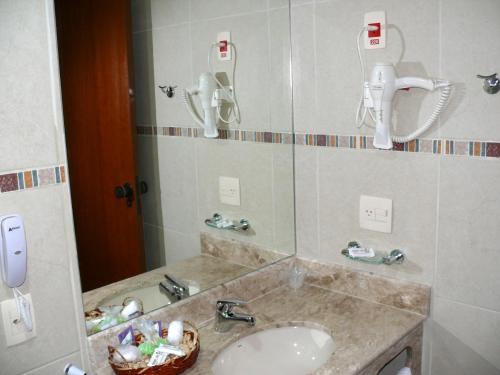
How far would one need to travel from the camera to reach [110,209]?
135 cm

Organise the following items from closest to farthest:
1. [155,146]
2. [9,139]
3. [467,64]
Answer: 1. [9,139]
2. [467,64]
3. [155,146]

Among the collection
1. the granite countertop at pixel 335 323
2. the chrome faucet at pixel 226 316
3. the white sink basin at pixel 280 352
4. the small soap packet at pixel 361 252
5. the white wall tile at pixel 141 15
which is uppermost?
the white wall tile at pixel 141 15

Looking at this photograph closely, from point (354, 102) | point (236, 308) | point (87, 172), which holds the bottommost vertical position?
point (236, 308)

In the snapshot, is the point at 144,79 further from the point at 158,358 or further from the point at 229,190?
the point at 158,358

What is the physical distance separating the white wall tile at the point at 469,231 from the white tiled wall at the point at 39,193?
1063 millimetres

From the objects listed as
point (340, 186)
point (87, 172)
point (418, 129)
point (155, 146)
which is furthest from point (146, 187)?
point (418, 129)

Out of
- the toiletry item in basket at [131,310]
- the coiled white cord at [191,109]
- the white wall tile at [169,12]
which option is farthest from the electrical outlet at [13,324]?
the white wall tile at [169,12]

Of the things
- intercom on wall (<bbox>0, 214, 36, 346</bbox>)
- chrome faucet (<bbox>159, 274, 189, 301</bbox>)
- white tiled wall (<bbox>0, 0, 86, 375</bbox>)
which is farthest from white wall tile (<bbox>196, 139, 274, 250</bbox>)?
intercom on wall (<bbox>0, 214, 36, 346</bbox>)

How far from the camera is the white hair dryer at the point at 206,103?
1.59 meters

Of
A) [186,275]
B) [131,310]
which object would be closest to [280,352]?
→ [186,275]

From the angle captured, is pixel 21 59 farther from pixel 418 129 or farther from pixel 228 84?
pixel 418 129

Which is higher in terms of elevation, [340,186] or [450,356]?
[340,186]

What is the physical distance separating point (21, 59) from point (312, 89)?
0.99 meters

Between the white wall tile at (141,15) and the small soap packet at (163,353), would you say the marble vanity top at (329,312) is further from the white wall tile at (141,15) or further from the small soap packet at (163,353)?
the white wall tile at (141,15)
